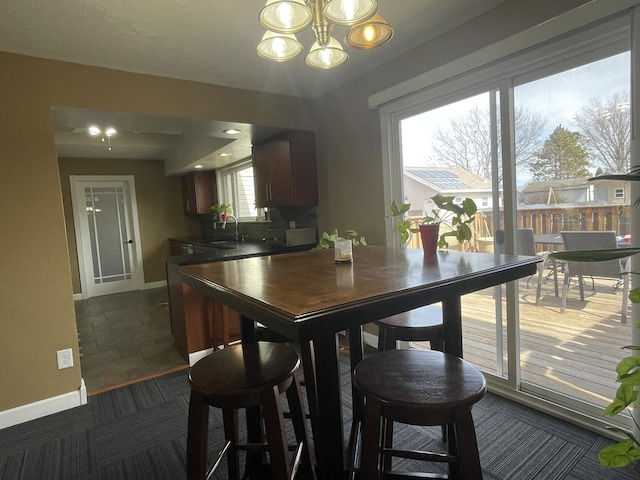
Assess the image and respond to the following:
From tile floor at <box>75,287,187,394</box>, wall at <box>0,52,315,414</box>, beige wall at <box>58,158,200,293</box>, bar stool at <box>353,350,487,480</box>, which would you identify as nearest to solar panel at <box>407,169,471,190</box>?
bar stool at <box>353,350,487,480</box>

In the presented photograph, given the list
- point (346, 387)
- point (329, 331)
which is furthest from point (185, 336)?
point (329, 331)

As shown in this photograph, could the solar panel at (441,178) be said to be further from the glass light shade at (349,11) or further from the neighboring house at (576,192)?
the glass light shade at (349,11)

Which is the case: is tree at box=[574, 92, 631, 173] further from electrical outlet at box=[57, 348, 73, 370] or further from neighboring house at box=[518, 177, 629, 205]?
electrical outlet at box=[57, 348, 73, 370]

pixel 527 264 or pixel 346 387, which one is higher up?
pixel 527 264

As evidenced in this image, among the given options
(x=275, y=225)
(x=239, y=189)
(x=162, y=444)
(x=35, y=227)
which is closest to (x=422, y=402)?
(x=162, y=444)

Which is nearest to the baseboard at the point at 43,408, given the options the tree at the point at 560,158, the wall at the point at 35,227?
the wall at the point at 35,227

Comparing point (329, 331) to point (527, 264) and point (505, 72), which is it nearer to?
point (527, 264)

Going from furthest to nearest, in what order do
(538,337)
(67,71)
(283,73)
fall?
1. (283,73)
2. (67,71)
3. (538,337)

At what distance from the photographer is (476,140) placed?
2.34 m

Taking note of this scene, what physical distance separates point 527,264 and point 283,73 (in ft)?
7.83

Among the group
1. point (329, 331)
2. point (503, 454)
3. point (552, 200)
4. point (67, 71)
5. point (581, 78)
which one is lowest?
point (503, 454)

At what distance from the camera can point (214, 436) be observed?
2049 mm

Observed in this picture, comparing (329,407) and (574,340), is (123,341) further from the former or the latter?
(574,340)

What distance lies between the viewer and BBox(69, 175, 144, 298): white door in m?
5.86
